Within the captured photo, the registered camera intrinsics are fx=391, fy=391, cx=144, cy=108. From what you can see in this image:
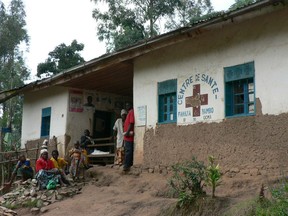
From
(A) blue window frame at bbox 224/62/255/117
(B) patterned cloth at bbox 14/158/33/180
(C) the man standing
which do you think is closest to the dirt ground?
(C) the man standing

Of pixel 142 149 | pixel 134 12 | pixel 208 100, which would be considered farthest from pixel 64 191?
pixel 134 12

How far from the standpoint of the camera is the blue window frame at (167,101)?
923 cm

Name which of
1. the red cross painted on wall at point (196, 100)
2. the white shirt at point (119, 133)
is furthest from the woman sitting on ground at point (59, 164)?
the red cross painted on wall at point (196, 100)

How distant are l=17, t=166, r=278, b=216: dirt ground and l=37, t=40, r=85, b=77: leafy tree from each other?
1428 centimetres

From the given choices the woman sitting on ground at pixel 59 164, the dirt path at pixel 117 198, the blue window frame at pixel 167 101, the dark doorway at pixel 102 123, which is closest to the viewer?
the dirt path at pixel 117 198

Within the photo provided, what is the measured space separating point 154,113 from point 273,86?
3257mm

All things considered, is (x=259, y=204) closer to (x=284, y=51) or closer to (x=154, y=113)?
(x=284, y=51)

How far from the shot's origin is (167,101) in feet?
31.2

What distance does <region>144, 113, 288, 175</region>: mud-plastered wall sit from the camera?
7.02 meters

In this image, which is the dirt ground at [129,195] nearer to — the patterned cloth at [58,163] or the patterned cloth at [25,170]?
the patterned cloth at [58,163]

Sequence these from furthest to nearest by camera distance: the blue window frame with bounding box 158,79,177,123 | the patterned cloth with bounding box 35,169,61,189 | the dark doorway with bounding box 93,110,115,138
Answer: the dark doorway with bounding box 93,110,115,138
the patterned cloth with bounding box 35,169,61,189
the blue window frame with bounding box 158,79,177,123

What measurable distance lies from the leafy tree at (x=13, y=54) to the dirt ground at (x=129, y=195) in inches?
704

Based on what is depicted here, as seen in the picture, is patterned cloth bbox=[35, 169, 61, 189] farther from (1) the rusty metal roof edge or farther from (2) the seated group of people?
(1) the rusty metal roof edge

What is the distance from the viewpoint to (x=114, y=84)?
12.7m
